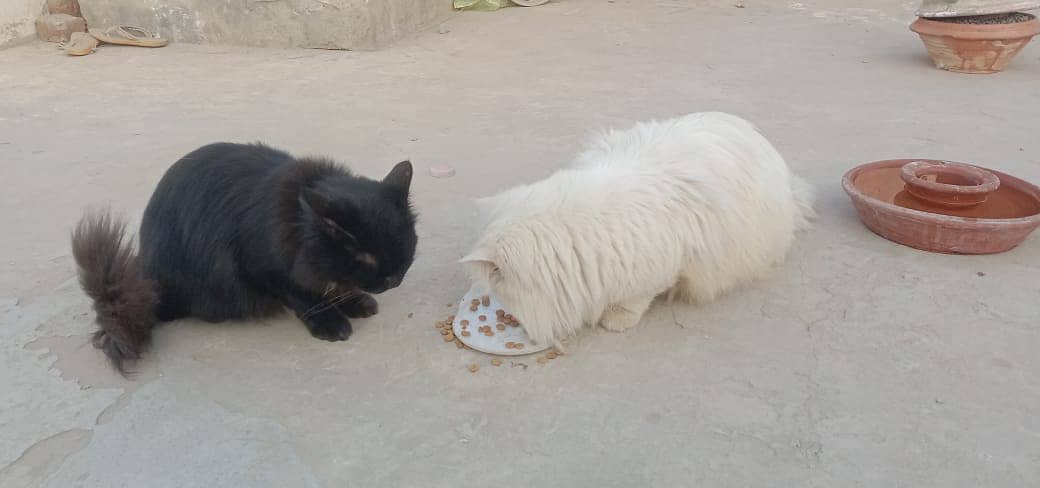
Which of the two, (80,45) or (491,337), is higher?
(80,45)

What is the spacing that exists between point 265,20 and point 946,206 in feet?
20.2

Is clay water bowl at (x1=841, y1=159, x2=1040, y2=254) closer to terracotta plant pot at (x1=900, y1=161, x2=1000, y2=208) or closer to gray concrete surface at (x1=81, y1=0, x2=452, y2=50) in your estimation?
terracotta plant pot at (x1=900, y1=161, x2=1000, y2=208)

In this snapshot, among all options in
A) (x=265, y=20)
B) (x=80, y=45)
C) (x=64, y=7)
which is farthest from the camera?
(x=64, y=7)

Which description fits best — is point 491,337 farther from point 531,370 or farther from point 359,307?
point 359,307

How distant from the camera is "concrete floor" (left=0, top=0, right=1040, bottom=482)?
1.98 meters

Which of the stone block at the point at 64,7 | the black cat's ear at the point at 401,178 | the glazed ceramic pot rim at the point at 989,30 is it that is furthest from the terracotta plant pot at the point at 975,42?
the stone block at the point at 64,7

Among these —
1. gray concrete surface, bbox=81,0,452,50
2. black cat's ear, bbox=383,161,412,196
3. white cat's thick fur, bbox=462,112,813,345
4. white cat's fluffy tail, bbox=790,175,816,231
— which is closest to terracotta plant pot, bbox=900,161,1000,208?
white cat's fluffy tail, bbox=790,175,816,231

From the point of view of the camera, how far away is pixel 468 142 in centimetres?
453

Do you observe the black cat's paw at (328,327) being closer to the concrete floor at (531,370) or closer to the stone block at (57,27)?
the concrete floor at (531,370)

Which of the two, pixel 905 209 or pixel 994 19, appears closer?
pixel 905 209

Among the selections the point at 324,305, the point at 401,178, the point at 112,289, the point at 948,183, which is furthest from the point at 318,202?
the point at 948,183

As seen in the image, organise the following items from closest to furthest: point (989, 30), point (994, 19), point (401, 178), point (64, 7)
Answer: point (401, 178) → point (989, 30) → point (994, 19) → point (64, 7)

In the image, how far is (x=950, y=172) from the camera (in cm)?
326

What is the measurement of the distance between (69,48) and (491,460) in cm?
680
